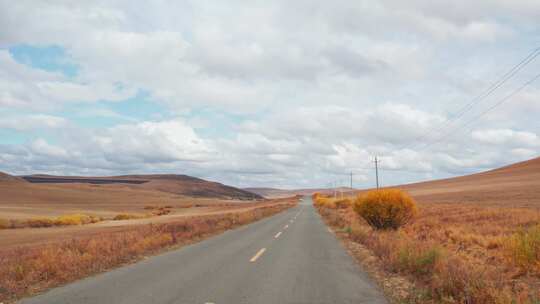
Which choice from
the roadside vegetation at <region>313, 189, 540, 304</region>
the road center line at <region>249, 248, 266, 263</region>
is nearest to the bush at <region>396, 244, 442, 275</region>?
the roadside vegetation at <region>313, 189, 540, 304</region>

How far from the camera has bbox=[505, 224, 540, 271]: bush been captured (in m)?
9.88

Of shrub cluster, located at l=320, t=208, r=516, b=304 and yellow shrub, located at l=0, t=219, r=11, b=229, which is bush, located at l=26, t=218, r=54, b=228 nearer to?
yellow shrub, located at l=0, t=219, r=11, b=229

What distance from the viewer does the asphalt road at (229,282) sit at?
7961 millimetres

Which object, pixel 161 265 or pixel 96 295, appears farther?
pixel 161 265

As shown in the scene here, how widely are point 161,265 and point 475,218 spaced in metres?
25.5

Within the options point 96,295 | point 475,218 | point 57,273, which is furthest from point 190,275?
point 475,218

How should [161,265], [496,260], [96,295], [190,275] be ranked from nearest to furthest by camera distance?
[96,295] < [190,275] < [161,265] < [496,260]

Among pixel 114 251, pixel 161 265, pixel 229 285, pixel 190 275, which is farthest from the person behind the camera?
pixel 114 251

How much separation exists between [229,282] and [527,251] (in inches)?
290

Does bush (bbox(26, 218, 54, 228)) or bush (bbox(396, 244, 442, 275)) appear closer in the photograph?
bush (bbox(396, 244, 442, 275))

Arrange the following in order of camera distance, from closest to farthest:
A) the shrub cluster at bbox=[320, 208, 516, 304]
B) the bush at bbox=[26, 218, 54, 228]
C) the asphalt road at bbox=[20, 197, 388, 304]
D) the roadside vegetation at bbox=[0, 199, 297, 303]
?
the shrub cluster at bbox=[320, 208, 516, 304] → the asphalt road at bbox=[20, 197, 388, 304] → the roadside vegetation at bbox=[0, 199, 297, 303] → the bush at bbox=[26, 218, 54, 228]

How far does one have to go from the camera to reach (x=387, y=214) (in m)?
22.3

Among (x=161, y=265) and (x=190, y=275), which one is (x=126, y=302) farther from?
(x=161, y=265)

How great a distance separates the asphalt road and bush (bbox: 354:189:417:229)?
8212 mm
